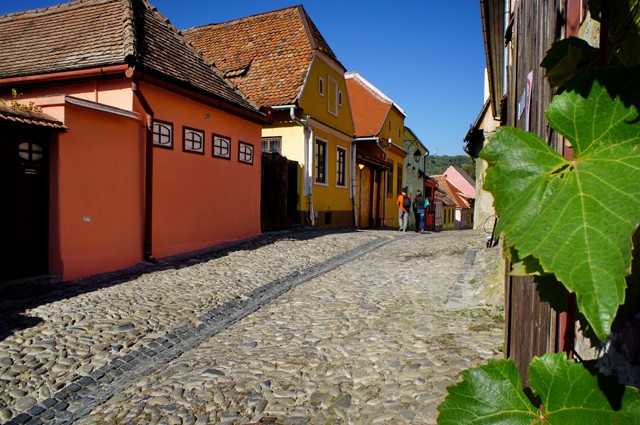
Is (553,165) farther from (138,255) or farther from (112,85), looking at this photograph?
(112,85)

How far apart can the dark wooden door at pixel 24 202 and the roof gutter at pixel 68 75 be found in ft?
7.28

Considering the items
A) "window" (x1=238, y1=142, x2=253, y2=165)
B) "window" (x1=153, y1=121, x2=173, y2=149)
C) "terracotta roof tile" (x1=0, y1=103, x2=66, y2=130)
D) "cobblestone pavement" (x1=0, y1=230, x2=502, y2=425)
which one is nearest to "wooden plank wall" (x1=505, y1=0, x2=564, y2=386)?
"cobblestone pavement" (x1=0, y1=230, x2=502, y2=425)

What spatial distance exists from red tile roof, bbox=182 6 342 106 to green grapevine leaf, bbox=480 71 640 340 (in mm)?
15775

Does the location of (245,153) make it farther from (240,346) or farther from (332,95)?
(240,346)

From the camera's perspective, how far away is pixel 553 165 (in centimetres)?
60

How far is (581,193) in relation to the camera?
54 cm

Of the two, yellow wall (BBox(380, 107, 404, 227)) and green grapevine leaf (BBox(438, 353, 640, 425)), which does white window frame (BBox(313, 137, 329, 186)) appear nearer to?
yellow wall (BBox(380, 107, 404, 227))

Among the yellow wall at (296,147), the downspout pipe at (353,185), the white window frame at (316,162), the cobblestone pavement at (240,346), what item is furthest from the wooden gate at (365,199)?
the cobblestone pavement at (240,346)

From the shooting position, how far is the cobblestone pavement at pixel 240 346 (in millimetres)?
3502

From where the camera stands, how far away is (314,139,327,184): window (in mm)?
17812

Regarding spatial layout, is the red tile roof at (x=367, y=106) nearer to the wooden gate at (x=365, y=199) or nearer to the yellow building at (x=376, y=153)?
the yellow building at (x=376, y=153)

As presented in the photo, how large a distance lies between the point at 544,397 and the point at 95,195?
28.5 feet

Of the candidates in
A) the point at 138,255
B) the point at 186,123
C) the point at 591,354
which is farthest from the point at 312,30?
the point at 591,354

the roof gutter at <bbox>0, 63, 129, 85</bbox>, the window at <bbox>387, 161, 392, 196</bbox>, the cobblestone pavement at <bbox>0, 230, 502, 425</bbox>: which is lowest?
the cobblestone pavement at <bbox>0, 230, 502, 425</bbox>
